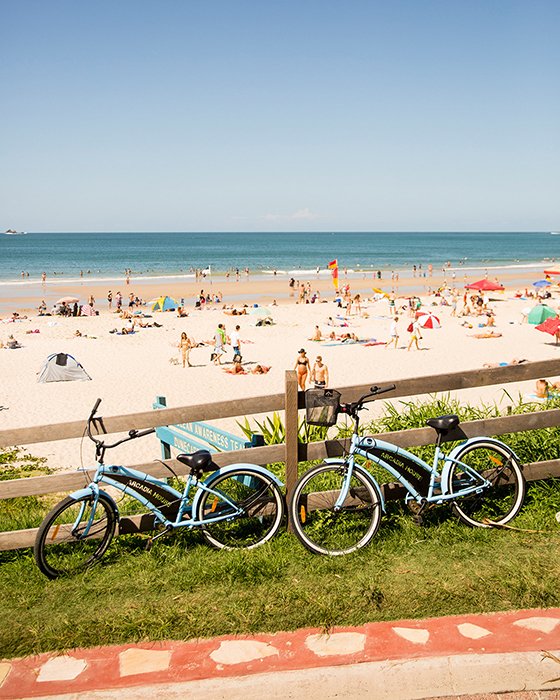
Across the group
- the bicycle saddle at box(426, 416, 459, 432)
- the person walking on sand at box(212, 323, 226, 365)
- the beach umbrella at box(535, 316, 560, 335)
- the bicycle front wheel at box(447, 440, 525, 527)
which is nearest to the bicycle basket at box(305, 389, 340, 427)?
the bicycle saddle at box(426, 416, 459, 432)

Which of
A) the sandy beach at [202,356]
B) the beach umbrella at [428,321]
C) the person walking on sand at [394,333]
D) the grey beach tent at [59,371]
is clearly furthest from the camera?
the beach umbrella at [428,321]

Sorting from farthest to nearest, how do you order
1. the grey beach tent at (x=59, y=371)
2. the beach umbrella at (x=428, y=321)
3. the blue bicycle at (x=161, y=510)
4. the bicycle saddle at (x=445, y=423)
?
the beach umbrella at (x=428, y=321) < the grey beach tent at (x=59, y=371) < the bicycle saddle at (x=445, y=423) < the blue bicycle at (x=161, y=510)

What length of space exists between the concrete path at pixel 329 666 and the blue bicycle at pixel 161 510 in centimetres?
94

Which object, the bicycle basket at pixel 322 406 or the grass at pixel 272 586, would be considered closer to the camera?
the grass at pixel 272 586

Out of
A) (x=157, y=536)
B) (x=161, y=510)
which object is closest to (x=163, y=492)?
(x=161, y=510)

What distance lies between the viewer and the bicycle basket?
406 cm

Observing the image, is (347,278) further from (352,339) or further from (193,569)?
(193,569)

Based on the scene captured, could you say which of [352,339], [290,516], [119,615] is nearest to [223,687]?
[119,615]

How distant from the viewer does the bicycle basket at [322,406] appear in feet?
13.3

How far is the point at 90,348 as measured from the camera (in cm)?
2327

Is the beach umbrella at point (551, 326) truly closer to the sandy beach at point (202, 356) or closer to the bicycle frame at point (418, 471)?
the sandy beach at point (202, 356)

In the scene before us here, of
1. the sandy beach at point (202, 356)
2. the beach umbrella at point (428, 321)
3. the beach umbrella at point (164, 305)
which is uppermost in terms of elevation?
the beach umbrella at point (164, 305)

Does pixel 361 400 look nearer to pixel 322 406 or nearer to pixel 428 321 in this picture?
pixel 322 406

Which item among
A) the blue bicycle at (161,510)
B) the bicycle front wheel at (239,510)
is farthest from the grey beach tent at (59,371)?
the bicycle front wheel at (239,510)
